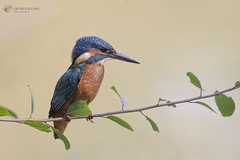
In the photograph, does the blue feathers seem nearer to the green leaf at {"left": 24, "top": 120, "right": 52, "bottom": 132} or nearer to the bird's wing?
the bird's wing

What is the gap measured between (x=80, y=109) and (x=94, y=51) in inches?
5.1

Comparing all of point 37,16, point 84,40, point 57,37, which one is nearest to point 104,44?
point 84,40

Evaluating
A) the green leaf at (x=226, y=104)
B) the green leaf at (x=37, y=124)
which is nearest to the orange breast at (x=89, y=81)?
the green leaf at (x=37, y=124)

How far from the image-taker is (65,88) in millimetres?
633

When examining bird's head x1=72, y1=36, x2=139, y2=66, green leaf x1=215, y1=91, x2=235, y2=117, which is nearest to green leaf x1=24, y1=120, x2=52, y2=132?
bird's head x1=72, y1=36, x2=139, y2=66

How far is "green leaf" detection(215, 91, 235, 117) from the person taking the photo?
1.78 feet

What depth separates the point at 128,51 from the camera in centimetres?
104

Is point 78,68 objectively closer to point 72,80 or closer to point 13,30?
point 72,80

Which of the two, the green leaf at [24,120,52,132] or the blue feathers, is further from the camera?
the blue feathers

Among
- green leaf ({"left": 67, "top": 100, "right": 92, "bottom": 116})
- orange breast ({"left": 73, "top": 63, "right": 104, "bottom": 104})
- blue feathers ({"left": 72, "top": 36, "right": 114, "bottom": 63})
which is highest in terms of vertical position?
blue feathers ({"left": 72, "top": 36, "right": 114, "bottom": 63})

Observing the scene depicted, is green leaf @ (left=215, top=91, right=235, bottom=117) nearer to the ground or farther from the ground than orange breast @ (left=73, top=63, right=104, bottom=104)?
farther from the ground

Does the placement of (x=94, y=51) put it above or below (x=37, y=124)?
above

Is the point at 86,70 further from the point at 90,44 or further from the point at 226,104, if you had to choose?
the point at 226,104

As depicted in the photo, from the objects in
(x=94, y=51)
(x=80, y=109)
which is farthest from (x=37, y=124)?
(x=94, y=51)
